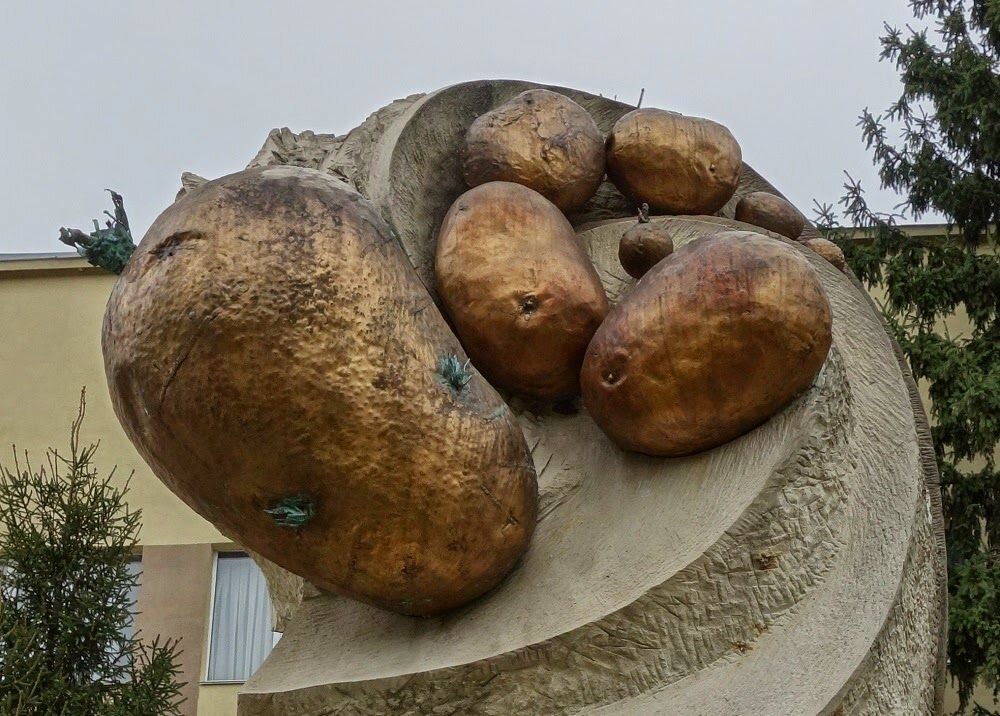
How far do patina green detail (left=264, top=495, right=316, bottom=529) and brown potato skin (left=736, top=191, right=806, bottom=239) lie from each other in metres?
0.97

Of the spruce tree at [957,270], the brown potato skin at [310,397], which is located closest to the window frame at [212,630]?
the spruce tree at [957,270]

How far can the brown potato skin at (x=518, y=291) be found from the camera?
179cm

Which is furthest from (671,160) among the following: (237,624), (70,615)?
(237,624)

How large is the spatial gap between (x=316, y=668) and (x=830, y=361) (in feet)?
2.60

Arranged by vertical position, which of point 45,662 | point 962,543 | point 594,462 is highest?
point 594,462

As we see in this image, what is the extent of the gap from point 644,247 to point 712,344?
10.8 inches

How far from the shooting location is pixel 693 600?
5.25 feet

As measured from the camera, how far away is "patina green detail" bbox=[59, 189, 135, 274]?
5.68ft

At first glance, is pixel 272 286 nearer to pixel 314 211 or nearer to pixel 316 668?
pixel 314 211

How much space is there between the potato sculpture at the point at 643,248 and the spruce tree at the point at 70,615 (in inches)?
111

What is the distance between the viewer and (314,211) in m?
1.64

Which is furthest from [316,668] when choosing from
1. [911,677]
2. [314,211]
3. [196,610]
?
[196,610]

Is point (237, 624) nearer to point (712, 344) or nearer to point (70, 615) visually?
point (70, 615)

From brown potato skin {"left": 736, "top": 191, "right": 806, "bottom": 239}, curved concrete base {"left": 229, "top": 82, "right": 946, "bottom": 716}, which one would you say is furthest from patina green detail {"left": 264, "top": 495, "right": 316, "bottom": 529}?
brown potato skin {"left": 736, "top": 191, "right": 806, "bottom": 239}
